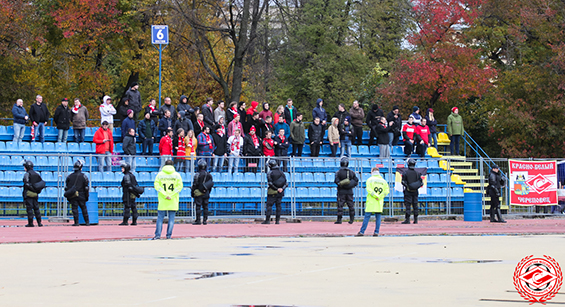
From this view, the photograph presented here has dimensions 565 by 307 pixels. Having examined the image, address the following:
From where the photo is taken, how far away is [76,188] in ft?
69.9

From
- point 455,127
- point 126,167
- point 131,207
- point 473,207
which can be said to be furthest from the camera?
point 455,127

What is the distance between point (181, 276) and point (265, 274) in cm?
120

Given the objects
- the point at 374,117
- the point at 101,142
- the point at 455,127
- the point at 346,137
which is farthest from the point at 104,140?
the point at 455,127

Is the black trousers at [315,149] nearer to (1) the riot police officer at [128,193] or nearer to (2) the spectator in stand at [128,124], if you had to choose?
(2) the spectator in stand at [128,124]

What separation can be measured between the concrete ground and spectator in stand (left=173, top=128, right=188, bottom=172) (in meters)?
4.44

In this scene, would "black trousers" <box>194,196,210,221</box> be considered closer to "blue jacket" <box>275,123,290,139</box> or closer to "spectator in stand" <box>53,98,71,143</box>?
"blue jacket" <box>275,123,290,139</box>

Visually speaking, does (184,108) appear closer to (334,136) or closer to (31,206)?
(334,136)

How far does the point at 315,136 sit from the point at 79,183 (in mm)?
9567

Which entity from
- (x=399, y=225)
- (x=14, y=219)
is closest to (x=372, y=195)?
(x=399, y=225)

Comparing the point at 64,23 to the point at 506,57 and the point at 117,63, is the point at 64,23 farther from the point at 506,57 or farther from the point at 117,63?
the point at 506,57

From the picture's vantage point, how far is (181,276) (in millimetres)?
10219

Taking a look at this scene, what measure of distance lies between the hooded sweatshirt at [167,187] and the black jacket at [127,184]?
4743 mm

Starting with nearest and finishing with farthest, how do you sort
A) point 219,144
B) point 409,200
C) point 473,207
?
point 409,200 < point 219,144 < point 473,207

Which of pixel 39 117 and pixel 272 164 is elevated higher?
pixel 39 117
